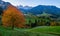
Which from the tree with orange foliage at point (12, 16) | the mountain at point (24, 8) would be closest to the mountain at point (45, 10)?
the mountain at point (24, 8)

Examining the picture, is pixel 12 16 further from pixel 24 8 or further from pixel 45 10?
pixel 45 10

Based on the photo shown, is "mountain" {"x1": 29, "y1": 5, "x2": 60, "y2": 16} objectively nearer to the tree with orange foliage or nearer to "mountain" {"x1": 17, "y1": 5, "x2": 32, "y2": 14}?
"mountain" {"x1": 17, "y1": 5, "x2": 32, "y2": 14}

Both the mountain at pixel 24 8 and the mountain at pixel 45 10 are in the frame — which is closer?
the mountain at pixel 45 10

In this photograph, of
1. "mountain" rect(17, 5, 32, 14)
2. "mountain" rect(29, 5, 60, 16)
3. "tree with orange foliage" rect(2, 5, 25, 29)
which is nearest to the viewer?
"mountain" rect(29, 5, 60, 16)

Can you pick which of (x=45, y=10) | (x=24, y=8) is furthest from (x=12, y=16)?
(x=45, y=10)

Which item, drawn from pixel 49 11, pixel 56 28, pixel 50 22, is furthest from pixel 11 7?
pixel 56 28

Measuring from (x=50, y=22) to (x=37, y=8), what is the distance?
1.32 meters

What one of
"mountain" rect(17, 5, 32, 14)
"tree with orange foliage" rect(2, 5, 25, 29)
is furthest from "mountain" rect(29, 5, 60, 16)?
"tree with orange foliage" rect(2, 5, 25, 29)

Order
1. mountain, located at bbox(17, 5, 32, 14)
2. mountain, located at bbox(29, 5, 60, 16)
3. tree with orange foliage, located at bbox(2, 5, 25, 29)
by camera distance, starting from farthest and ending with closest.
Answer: tree with orange foliage, located at bbox(2, 5, 25, 29), mountain, located at bbox(17, 5, 32, 14), mountain, located at bbox(29, 5, 60, 16)

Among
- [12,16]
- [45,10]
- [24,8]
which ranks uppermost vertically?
[24,8]

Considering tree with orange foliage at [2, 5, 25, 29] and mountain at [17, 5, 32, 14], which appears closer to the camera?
mountain at [17, 5, 32, 14]

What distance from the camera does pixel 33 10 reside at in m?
9.13

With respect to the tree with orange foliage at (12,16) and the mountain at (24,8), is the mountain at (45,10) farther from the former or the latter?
the tree with orange foliage at (12,16)

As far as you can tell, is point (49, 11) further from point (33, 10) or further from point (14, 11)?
point (14, 11)
